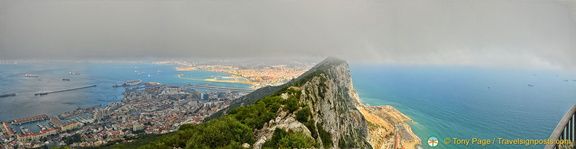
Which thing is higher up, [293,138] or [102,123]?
[293,138]

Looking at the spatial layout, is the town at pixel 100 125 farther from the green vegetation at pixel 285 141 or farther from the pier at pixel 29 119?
the green vegetation at pixel 285 141

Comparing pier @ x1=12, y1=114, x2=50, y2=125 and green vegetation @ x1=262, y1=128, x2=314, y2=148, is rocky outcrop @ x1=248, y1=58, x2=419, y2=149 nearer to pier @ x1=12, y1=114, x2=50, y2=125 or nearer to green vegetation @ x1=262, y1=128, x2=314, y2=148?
green vegetation @ x1=262, y1=128, x2=314, y2=148

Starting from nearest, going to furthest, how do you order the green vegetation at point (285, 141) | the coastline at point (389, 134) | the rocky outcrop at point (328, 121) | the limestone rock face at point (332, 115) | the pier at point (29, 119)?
1. the green vegetation at point (285, 141)
2. the rocky outcrop at point (328, 121)
3. the limestone rock face at point (332, 115)
4. the coastline at point (389, 134)
5. the pier at point (29, 119)

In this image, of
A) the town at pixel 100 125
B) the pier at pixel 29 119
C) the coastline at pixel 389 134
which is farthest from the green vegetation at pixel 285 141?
the pier at pixel 29 119

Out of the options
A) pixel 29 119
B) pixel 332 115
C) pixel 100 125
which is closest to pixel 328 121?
pixel 332 115

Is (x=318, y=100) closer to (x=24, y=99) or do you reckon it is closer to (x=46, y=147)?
(x=46, y=147)

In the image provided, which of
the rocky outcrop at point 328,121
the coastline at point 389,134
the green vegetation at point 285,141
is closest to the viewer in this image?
the green vegetation at point 285,141

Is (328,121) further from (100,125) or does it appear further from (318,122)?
(100,125)

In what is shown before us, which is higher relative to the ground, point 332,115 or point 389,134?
point 332,115

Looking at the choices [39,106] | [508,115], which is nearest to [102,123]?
[39,106]

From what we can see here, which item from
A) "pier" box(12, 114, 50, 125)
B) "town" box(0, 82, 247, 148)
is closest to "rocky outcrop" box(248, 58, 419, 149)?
"town" box(0, 82, 247, 148)

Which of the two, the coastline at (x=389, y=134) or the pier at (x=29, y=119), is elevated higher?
the pier at (x=29, y=119)
